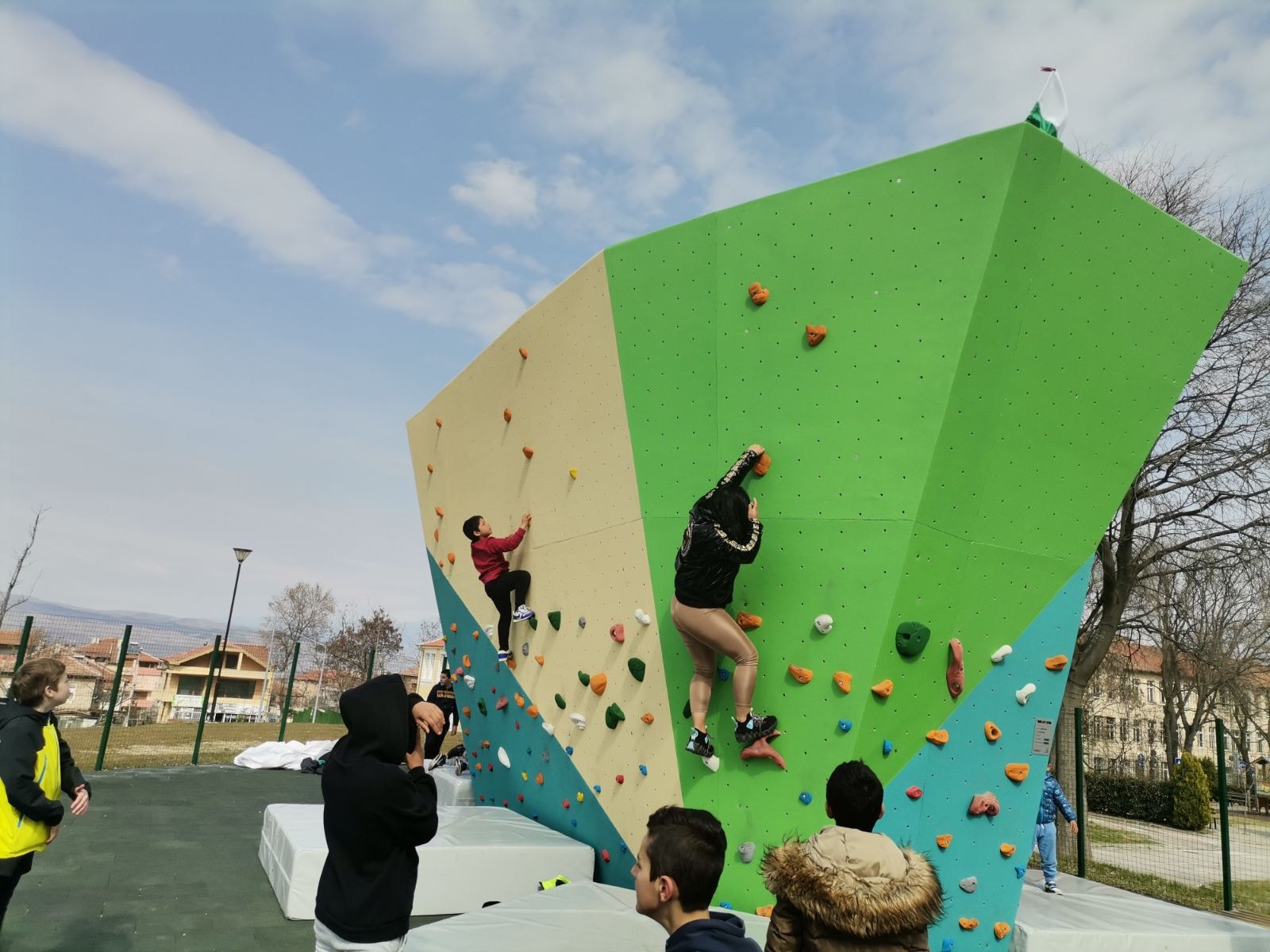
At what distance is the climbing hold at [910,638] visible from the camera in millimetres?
4531

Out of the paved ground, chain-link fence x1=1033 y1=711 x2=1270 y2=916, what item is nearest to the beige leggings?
the paved ground

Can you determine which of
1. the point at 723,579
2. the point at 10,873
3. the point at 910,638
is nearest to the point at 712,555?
the point at 723,579

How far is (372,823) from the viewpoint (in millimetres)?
2568

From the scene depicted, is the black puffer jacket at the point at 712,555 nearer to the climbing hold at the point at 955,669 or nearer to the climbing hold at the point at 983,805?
the climbing hold at the point at 955,669

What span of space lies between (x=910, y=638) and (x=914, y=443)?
3.41 feet

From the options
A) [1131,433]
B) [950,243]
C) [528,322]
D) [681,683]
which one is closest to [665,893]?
[681,683]

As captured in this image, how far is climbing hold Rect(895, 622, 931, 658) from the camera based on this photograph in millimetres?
4531

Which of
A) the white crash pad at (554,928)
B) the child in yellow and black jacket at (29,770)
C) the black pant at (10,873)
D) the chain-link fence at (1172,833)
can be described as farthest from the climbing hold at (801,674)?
the chain-link fence at (1172,833)

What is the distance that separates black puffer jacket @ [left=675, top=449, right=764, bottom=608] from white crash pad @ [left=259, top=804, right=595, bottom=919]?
2313 millimetres

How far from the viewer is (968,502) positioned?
4.70 m

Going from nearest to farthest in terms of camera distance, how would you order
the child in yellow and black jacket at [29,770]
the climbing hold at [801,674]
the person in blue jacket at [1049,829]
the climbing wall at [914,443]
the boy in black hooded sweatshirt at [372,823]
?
the boy in black hooded sweatshirt at [372,823] → the child in yellow and black jacket at [29,770] → the climbing wall at [914,443] → the climbing hold at [801,674] → the person in blue jacket at [1049,829]

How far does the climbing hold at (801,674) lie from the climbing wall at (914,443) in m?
0.01

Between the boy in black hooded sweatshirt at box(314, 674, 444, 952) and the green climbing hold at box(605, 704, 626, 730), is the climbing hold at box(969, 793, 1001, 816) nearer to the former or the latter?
the green climbing hold at box(605, 704, 626, 730)

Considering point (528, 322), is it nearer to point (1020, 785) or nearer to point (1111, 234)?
point (1111, 234)
